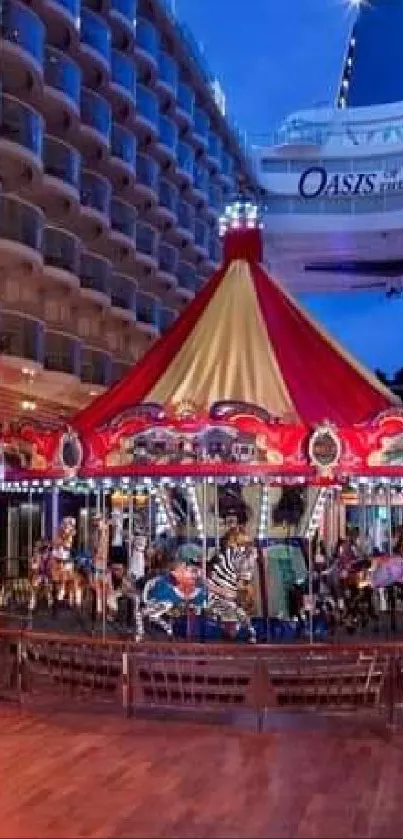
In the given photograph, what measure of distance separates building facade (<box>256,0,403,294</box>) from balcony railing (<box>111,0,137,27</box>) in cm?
1618

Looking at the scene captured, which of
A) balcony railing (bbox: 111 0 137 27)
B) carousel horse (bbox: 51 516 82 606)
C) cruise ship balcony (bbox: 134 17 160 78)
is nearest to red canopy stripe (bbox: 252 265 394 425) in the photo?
carousel horse (bbox: 51 516 82 606)

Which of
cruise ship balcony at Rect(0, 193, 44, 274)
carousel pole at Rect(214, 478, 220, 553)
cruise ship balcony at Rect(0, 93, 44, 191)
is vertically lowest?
carousel pole at Rect(214, 478, 220, 553)

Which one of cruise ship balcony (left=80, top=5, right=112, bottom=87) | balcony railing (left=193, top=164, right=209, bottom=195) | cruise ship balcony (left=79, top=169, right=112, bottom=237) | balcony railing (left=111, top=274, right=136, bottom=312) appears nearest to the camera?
cruise ship balcony (left=80, top=5, right=112, bottom=87)

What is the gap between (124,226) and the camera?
41.6 metres

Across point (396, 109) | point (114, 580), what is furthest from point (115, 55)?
point (114, 580)

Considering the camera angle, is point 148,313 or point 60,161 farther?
point 148,313

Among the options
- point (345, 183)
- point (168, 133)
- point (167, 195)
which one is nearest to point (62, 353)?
point (167, 195)

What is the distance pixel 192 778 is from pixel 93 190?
3031 cm

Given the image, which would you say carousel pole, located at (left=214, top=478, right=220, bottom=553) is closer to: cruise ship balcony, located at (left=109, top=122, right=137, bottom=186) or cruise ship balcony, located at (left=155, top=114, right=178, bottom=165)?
cruise ship balcony, located at (left=109, top=122, right=137, bottom=186)

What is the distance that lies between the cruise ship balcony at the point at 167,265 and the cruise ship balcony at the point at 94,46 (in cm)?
870

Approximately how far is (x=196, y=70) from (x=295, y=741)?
4298 centimetres

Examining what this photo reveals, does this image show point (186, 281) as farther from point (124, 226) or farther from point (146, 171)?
point (124, 226)

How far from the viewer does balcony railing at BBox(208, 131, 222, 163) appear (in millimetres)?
53750

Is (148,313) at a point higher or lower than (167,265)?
lower
